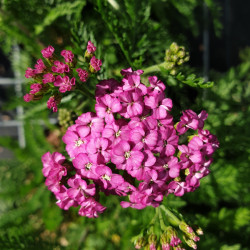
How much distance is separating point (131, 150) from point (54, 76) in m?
0.47

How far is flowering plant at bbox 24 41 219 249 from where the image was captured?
123 cm

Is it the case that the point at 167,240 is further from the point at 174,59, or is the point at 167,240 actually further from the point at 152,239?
the point at 174,59

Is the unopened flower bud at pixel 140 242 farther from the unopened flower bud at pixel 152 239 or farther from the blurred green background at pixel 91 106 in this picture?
the blurred green background at pixel 91 106

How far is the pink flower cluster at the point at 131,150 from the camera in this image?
124 centimetres

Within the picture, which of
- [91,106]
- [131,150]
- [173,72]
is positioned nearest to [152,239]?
[131,150]

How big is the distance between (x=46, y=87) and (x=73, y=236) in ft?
6.60

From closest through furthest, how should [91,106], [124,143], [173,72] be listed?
[124,143]
[173,72]
[91,106]

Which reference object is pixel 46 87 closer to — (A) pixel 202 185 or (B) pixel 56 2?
(B) pixel 56 2

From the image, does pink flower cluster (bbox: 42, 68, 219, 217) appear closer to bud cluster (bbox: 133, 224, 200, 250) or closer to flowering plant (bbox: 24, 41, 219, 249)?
flowering plant (bbox: 24, 41, 219, 249)

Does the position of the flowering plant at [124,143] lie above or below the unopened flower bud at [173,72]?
below

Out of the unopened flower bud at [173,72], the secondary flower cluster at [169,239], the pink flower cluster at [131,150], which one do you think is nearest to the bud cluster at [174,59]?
the unopened flower bud at [173,72]

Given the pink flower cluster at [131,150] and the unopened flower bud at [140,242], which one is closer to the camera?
the pink flower cluster at [131,150]

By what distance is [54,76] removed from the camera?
4.13 feet

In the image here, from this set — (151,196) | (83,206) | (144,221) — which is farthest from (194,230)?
(83,206)
